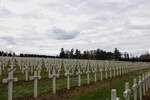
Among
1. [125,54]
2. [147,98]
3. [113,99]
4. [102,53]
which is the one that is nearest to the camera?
[113,99]

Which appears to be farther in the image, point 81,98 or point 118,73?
point 118,73

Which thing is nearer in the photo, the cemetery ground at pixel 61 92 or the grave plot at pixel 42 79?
the cemetery ground at pixel 61 92

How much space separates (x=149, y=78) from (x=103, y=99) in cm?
441

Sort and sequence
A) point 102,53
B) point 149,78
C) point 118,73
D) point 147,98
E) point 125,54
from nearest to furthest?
point 147,98 < point 149,78 < point 118,73 < point 102,53 < point 125,54

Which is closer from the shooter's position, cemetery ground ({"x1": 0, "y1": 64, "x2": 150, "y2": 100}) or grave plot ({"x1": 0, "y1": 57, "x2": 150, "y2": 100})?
cemetery ground ({"x1": 0, "y1": 64, "x2": 150, "y2": 100})

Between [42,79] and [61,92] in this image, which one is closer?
[61,92]

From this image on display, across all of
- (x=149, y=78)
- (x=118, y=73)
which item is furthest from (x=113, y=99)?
(x=118, y=73)

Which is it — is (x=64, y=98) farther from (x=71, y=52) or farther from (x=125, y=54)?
(x=125, y=54)

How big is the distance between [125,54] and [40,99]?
9904cm

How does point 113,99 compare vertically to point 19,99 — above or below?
above

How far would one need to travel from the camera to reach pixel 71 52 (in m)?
79.4

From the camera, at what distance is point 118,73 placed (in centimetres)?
1519

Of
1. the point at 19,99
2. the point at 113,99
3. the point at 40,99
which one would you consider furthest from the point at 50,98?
the point at 113,99

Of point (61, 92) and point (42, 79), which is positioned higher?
point (42, 79)
